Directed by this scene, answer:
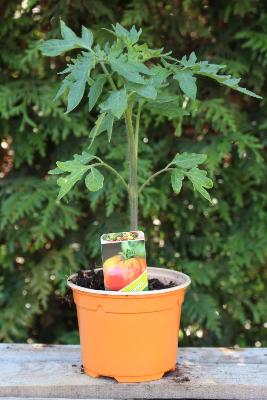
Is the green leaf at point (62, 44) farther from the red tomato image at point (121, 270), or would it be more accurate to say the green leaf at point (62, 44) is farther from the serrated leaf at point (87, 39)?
the red tomato image at point (121, 270)

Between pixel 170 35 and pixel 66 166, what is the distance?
886mm

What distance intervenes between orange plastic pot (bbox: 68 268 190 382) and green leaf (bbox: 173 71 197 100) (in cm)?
40

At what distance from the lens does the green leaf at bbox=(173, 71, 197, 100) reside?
1136 mm

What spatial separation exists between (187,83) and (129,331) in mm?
514

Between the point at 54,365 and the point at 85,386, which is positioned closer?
the point at 85,386

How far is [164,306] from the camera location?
3.97 ft

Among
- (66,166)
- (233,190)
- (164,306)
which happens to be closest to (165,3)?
(233,190)

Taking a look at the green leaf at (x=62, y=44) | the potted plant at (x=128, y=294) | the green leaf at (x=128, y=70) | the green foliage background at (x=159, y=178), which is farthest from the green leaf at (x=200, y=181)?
the green foliage background at (x=159, y=178)

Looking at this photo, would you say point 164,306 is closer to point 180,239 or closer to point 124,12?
point 180,239

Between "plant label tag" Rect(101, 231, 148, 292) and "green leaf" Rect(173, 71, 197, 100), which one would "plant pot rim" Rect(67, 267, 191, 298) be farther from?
"green leaf" Rect(173, 71, 197, 100)

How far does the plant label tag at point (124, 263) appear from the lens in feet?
3.86

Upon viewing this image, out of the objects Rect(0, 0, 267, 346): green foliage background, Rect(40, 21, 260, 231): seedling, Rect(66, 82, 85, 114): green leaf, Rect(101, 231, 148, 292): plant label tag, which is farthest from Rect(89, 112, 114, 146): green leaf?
Rect(0, 0, 267, 346): green foliage background

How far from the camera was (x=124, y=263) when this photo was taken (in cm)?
117

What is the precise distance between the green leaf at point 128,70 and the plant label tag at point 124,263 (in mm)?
323
